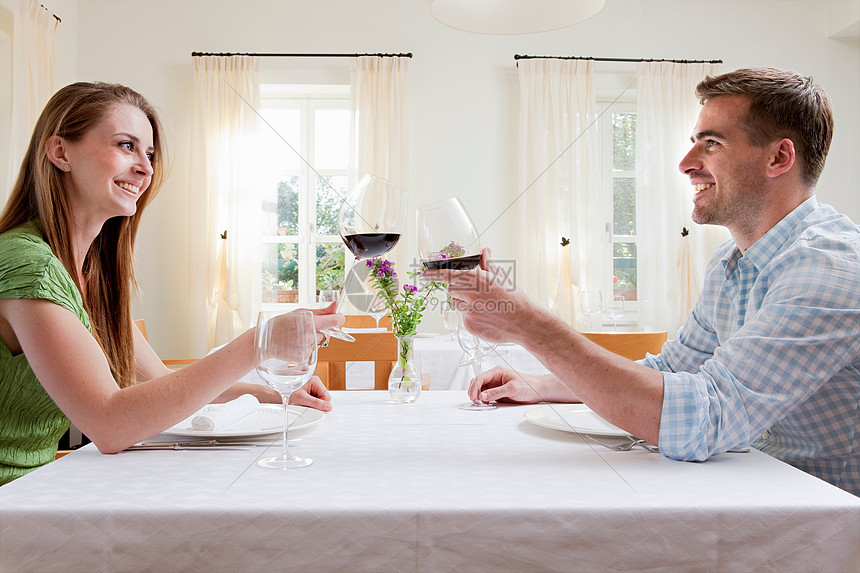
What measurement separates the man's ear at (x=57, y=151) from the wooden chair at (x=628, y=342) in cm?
177

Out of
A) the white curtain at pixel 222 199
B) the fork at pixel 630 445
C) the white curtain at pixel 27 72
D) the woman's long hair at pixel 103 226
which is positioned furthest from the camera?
the white curtain at pixel 222 199

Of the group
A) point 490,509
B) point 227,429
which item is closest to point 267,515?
point 490,509

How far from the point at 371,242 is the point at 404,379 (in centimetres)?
37

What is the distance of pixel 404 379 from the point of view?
1490mm

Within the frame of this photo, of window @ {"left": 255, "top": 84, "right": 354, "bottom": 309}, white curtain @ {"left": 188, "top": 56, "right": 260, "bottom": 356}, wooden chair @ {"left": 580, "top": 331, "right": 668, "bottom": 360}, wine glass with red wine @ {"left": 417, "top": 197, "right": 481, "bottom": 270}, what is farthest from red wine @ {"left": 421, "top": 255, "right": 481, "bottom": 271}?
window @ {"left": 255, "top": 84, "right": 354, "bottom": 309}

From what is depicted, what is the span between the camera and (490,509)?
76 centimetres

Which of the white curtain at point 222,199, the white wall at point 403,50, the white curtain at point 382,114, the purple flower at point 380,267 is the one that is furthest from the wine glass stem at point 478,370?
the white curtain at point 222,199

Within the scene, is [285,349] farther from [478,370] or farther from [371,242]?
[478,370]

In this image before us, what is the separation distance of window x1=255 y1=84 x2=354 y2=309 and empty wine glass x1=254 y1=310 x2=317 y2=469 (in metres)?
4.18

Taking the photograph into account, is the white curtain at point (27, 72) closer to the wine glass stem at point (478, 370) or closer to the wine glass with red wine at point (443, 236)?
the wine glass stem at point (478, 370)

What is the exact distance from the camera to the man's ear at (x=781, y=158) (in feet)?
4.35

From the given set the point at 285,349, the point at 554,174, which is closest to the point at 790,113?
the point at 285,349

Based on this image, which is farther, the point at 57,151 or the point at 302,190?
the point at 302,190

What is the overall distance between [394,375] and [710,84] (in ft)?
3.01
